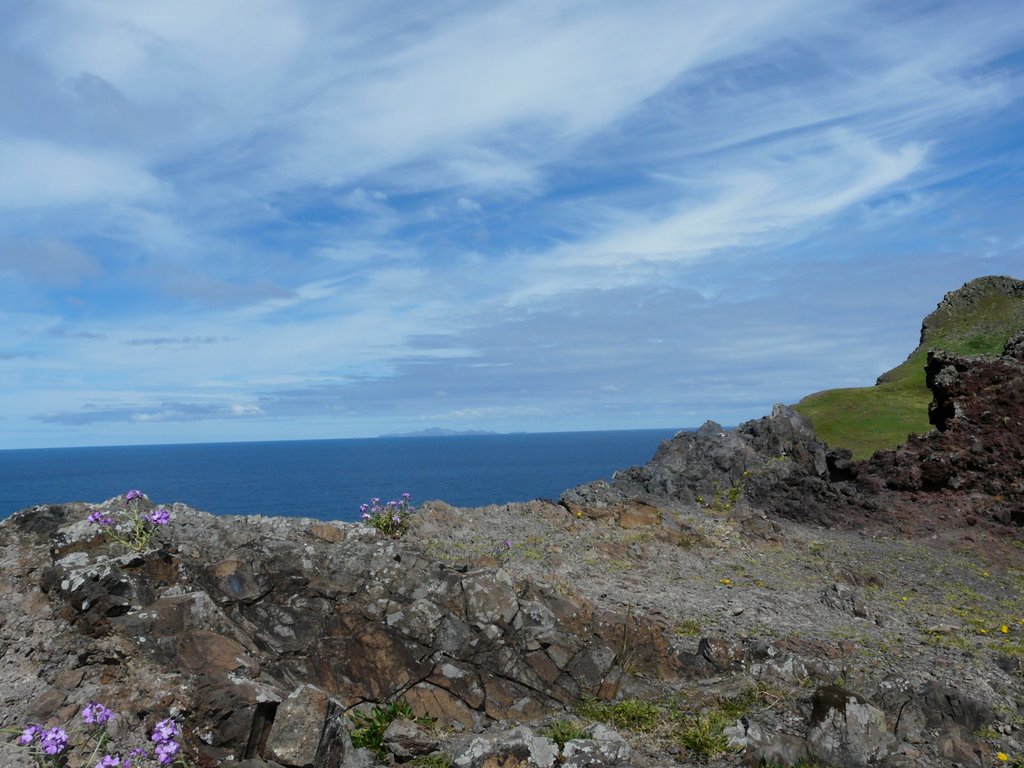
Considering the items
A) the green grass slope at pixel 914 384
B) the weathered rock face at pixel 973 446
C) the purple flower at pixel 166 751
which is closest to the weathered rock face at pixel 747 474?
the weathered rock face at pixel 973 446

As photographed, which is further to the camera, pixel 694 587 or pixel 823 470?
pixel 823 470

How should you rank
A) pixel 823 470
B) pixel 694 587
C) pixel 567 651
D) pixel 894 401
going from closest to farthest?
pixel 567 651, pixel 694 587, pixel 823 470, pixel 894 401

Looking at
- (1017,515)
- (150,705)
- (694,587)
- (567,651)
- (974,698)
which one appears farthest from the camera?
(1017,515)

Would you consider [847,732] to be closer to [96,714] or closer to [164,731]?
[164,731]

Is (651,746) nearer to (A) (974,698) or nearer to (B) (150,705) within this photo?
(A) (974,698)

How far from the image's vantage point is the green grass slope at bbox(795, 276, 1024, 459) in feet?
156

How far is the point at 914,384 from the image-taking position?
56812 mm

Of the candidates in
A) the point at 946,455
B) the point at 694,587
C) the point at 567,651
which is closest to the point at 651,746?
the point at 567,651

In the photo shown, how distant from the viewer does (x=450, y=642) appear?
39.7ft

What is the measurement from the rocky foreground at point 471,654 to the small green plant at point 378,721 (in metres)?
0.07

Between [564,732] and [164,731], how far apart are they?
494 centimetres

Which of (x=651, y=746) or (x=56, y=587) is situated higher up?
(x=56, y=587)

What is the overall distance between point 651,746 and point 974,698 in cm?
534

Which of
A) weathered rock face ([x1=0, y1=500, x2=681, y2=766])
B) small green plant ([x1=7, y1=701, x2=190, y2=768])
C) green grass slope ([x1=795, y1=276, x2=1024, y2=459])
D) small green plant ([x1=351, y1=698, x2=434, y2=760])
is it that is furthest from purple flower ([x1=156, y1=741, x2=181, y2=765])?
green grass slope ([x1=795, y1=276, x2=1024, y2=459])
